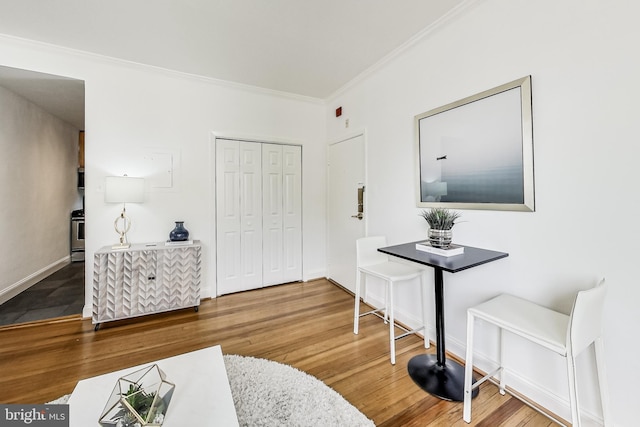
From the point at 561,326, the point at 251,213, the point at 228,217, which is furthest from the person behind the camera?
the point at 251,213

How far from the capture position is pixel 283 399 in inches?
63.1

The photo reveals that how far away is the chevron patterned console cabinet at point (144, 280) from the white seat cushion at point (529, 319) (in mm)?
2706

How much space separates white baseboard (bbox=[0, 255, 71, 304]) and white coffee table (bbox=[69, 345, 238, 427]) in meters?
3.19

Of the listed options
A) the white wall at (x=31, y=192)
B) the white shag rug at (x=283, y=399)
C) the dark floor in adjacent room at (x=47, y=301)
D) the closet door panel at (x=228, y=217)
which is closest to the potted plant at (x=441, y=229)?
the white shag rug at (x=283, y=399)

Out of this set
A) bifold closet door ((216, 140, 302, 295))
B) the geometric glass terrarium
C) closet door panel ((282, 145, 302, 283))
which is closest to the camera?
the geometric glass terrarium

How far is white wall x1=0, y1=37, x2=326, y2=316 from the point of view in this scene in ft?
8.82

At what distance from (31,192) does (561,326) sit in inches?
229

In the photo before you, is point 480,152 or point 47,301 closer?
point 480,152

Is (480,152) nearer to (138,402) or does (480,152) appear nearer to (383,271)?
→ (383,271)

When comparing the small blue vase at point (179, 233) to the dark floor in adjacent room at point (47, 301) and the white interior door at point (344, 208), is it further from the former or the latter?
the white interior door at point (344, 208)

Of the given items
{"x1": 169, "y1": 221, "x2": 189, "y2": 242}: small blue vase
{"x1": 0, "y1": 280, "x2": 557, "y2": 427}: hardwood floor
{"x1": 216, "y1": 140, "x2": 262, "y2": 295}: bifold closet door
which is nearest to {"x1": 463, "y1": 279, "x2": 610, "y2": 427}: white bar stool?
{"x1": 0, "y1": 280, "x2": 557, "y2": 427}: hardwood floor

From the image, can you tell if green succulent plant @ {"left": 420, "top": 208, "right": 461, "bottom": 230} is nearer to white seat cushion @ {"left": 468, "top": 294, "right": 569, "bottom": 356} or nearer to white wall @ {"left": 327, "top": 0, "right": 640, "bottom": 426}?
white wall @ {"left": 327, "top": 0, "right": 640, "bottom": 426}

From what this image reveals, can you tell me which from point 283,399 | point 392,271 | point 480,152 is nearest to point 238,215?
point 392,271

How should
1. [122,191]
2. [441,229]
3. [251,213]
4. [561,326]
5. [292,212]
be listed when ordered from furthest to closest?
[292,212] < [251,213] < [122,191] < [441,229] < [561,326]
